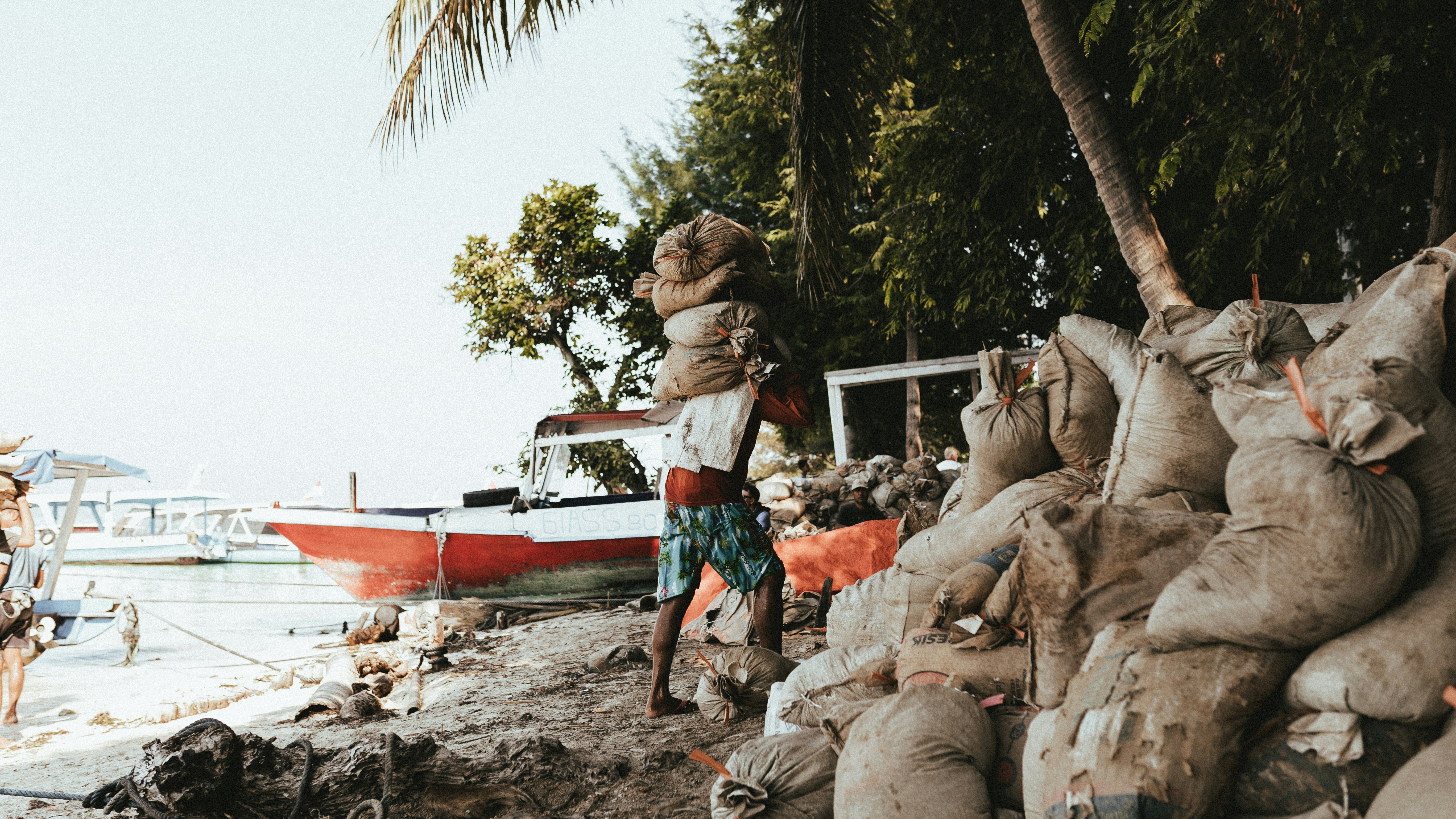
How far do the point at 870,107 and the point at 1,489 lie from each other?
22.9 feet

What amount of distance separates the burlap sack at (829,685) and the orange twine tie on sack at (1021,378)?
0.86 meters

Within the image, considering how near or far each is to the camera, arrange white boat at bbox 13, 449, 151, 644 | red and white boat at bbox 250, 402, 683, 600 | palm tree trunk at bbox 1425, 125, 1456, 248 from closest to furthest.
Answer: palm tree trunk at bbox 1425, 125, 1456, 248
white boat at bbox 13, 449, 151, 644
red and white boat at bbox 250, 402, 683, 600

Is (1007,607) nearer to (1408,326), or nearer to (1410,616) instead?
(1410,616)

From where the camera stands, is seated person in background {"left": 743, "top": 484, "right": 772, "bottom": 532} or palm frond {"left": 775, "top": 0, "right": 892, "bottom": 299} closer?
palm frond {"left": 775, "top": 0, "right": 892, "bottom": 299}

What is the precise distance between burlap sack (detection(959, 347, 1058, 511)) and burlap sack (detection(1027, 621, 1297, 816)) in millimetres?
1219

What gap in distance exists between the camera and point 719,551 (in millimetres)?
3535

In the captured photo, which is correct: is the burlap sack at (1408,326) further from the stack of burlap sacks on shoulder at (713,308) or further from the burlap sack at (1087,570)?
the stack of burlap sacks on shoulder at (713,308)

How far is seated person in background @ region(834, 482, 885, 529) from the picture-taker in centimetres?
877

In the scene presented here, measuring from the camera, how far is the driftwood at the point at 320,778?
2.37 m

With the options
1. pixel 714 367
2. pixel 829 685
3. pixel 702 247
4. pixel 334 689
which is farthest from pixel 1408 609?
pixel 334 689

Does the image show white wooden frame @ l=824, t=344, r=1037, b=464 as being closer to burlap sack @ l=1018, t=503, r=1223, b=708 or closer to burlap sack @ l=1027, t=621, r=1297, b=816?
burlap sack @ l=1018, t=503, r=1223, b=708

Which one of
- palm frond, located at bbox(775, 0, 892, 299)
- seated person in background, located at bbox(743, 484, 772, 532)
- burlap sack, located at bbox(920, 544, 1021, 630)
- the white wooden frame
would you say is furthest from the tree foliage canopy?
burlap sack, located at bbox(920, 544, 1021, 630)

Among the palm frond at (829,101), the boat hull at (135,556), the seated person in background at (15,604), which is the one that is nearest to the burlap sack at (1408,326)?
the palm frond at (829,101)

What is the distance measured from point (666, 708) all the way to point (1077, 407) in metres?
2.12
